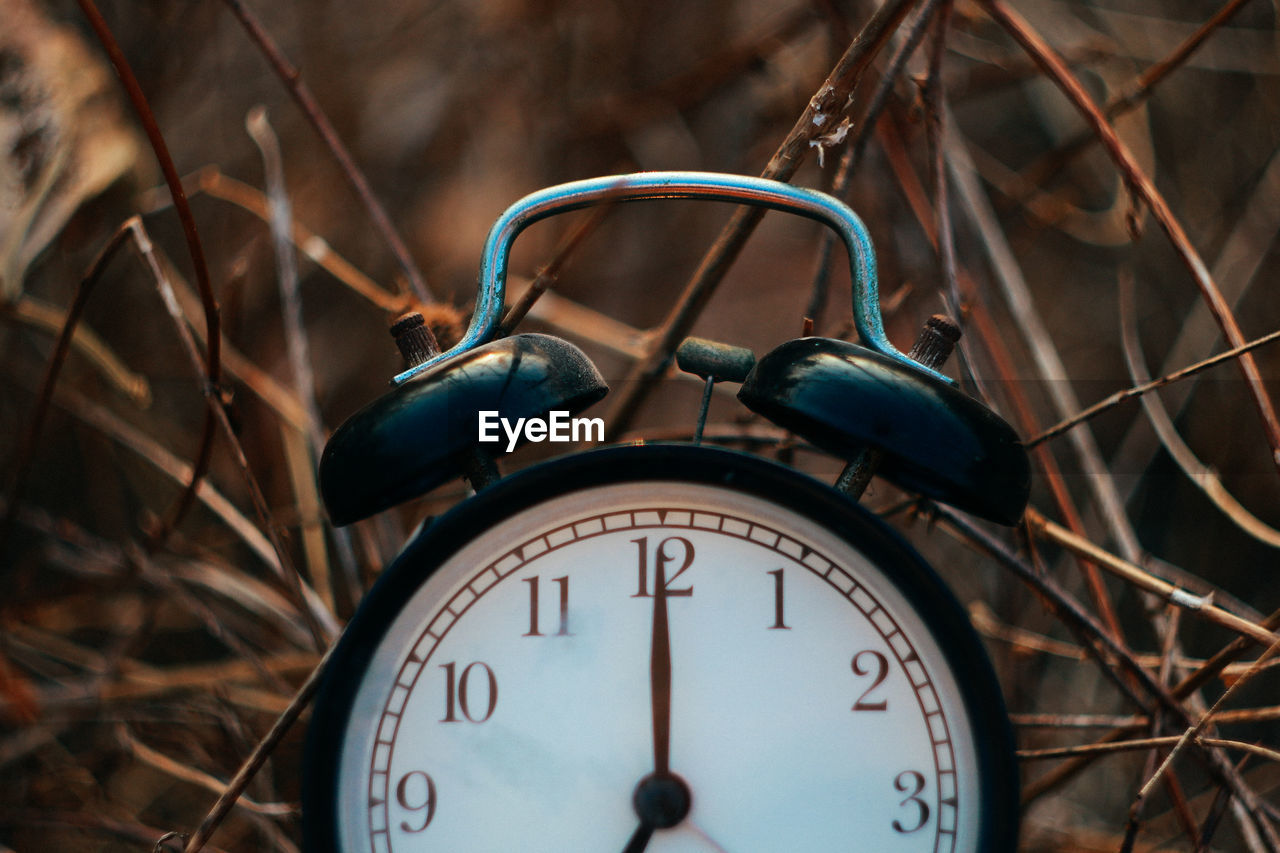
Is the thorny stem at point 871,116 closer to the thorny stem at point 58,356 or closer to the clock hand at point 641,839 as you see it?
the clock hand at point 641,839

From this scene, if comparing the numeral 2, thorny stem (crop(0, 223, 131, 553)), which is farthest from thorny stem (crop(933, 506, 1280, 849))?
thorny stem (crop(0, 223, 131, 553))

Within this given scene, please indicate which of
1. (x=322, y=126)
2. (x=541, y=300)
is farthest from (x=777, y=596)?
(x=541, y=300)

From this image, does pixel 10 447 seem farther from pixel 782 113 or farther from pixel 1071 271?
pixel 1071 271

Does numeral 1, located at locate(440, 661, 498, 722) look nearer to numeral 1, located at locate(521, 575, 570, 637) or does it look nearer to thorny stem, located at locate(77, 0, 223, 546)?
numeral 1, located at locate(521, 575, 570, 637)

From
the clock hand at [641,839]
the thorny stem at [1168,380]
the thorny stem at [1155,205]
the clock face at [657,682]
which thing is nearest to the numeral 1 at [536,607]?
the clock face at [657,682]

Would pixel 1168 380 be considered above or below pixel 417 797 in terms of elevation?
above

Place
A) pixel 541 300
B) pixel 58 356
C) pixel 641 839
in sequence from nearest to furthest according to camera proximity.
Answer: pixel 641 839, pixel 58 356, pixel 541 300

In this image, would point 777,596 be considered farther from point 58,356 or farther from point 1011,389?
point 58,356
